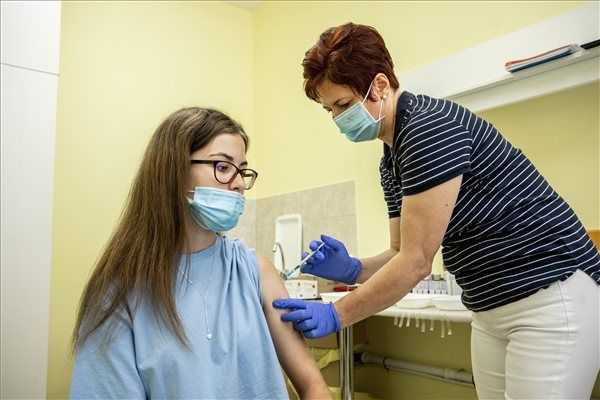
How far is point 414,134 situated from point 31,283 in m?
1.69

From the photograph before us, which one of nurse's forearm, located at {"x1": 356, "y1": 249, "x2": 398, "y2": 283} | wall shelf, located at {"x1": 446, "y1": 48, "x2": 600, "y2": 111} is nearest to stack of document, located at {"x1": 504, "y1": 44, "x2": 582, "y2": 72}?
wall shelf, located at {"x1": 446, "y1": 48, "x2": 600, "y2": 111}

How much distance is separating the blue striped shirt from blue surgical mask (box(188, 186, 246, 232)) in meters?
0.42

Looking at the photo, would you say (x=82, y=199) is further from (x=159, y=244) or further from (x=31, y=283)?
(x=159, y=244)

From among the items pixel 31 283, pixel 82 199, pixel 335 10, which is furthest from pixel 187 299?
pixel 335 10

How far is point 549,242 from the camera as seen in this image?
1021 millimetres

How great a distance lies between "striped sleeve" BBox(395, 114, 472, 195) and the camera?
3.28ft

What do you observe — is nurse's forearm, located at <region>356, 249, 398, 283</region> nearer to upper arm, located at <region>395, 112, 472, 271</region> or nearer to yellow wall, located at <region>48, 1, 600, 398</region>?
upper arm, located at <region>395, 112, 472, 271</region>

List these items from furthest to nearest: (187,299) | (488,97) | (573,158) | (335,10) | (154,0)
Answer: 1. (154,0)
2. (335,10)
3. (488,97)
4. (573,158)
5. (187,299)

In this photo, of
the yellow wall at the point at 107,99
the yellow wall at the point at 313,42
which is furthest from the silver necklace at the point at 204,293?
the yellow wall at the point at 107,99

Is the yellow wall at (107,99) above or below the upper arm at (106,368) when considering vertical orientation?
above

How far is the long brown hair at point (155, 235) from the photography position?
3.35 feet

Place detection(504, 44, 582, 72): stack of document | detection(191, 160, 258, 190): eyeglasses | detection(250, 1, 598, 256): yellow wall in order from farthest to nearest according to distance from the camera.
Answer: detection(250, 1, 598, 256): yellow wall, detection(504, 44, 582, 72): stack of document, detection(191, 160, 258, 190): eyeglasses

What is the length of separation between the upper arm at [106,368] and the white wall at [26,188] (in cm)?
114

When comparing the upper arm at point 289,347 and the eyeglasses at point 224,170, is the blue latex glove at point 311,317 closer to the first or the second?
the upper arm at point 289,347
